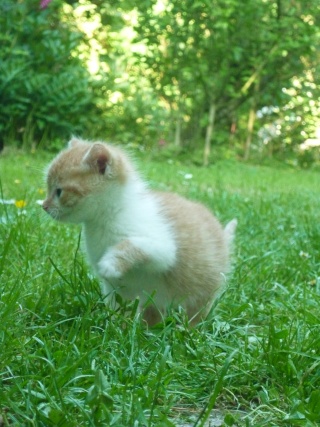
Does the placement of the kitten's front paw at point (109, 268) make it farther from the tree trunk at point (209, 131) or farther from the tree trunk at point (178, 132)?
the tree trunk at point (178, 132)

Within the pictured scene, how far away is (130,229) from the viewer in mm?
2705

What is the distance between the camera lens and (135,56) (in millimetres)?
11984

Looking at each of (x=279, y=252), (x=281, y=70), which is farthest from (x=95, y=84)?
(x=279, y=252)

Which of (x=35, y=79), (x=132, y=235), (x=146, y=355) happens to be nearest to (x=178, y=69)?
(x=35, y=79)

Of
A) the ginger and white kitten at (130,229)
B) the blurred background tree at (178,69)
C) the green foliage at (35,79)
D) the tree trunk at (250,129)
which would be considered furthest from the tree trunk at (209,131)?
the ginger and white kitten at (130,229)

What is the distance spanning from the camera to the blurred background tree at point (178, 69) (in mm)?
10086

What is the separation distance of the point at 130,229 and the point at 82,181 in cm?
26

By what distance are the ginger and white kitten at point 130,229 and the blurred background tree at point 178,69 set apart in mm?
7036

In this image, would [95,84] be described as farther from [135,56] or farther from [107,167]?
[107,167]

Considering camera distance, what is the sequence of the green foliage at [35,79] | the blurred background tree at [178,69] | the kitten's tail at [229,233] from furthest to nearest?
the blurred background tree at [178,69] < the green foliage at [35,79] < the kitten's tail at [229,233]

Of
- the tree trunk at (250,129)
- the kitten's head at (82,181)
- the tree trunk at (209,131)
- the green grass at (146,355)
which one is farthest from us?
the tree trunk at (250,129)

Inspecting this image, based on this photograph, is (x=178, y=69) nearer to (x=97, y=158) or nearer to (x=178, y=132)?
(x=178, y=132)

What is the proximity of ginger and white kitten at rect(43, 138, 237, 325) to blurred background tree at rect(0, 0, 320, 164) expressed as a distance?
23.1 feet

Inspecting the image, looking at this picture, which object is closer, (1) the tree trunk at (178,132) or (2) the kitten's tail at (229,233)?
(2) the kitten's tail at (229,233)
